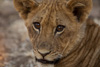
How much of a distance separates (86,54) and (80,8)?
0.77 meters

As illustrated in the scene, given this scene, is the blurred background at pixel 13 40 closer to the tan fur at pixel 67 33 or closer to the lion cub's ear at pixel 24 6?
the lion cub's ear at pixel 24 6

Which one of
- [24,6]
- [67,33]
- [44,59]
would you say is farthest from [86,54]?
[24,6]

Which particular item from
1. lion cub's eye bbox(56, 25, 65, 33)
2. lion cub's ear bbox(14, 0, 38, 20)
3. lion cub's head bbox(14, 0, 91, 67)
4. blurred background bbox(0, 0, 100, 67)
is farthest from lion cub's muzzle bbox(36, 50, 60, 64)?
blurred background bbox(0, 0, 100, 67)

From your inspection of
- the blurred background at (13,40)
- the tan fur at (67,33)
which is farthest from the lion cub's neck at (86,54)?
the blurred background at (13,40)

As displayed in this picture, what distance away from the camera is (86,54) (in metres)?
4.51

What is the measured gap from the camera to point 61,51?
439cm

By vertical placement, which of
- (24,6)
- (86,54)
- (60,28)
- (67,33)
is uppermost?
(24,6)

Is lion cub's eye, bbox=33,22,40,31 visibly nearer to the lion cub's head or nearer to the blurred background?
the lion cub's head

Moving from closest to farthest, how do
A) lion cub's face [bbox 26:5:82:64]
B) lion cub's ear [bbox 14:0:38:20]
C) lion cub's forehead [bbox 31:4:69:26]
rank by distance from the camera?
lion cub's face [bbox 26:5:82:64] → lion cub's forehead [bbox 31:4:69:26] → lion cub's ear [bbox 14:0:38:20]

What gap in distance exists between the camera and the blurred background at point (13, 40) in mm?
6223

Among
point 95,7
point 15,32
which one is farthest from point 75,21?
point 95,7

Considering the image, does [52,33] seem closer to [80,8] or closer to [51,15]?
[51,15]

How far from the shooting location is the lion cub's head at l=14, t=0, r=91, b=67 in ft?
13.8

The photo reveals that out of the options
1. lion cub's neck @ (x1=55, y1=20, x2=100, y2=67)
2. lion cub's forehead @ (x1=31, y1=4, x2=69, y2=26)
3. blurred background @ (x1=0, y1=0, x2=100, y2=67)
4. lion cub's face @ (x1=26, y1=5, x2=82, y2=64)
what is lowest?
blurred background @ (x1=0, y1=0, x2=100, y2=67)
